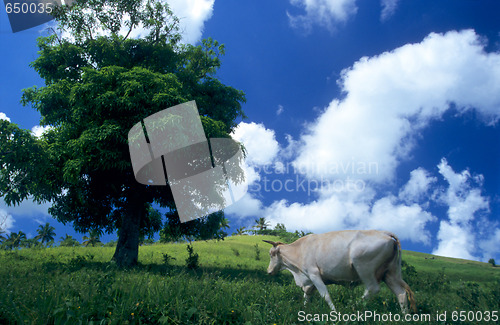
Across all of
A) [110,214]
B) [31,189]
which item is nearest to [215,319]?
[31,189]

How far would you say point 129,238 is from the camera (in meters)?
18.1

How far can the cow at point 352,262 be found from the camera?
7.15 meters

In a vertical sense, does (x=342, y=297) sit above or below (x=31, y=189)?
below

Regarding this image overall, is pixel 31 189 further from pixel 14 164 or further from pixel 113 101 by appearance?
pixel 113 101

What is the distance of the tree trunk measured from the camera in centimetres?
1758

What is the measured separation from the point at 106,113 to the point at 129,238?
21.8 ft

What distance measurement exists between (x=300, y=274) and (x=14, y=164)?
13092 millimetres

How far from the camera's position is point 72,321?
15.8 feet

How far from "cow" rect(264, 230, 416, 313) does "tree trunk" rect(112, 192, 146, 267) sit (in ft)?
39.1

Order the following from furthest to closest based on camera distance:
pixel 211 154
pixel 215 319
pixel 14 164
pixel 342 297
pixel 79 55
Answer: pixel 79 55
pixel 211 154
pixel 14 164
pixel 342 297
pixel 215 319

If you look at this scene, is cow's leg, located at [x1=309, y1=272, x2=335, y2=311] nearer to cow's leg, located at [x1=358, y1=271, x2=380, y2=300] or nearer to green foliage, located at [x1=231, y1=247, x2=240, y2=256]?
cow's leg, located at [x1=358, y1=271, x2=380, y2=300]

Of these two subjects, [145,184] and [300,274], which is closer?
[300,274]

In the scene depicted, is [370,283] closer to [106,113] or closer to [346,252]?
[346,252]

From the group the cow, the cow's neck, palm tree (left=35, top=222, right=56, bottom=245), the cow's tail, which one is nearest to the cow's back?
the cow
